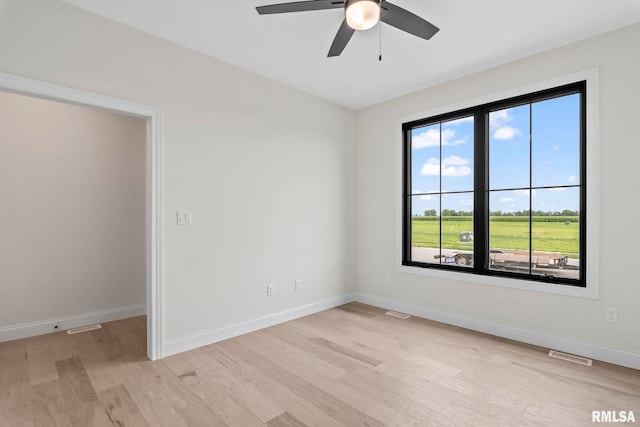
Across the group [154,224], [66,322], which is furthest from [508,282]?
[66,322]

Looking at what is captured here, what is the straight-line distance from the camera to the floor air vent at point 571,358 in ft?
8.73

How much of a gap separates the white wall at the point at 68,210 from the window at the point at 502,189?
3.52 m

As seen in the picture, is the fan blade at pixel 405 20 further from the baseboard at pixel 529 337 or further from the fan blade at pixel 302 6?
the baseboard at pixel 529 337

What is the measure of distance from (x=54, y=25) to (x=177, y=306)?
240cm

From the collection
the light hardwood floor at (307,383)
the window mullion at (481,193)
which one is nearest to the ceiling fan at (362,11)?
the window mullion at (481,193)

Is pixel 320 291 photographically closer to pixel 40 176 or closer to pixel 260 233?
pixel 260 233

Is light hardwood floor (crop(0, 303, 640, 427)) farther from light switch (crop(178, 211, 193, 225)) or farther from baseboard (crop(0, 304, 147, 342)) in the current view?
light switch (crop(178, 211, 193, 225))

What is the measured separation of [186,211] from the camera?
2.95 meters

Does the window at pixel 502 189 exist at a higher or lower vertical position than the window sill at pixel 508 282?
higher

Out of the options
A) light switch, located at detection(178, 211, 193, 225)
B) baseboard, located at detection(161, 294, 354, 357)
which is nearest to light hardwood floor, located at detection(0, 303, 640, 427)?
baseboard, located at detection(161, 294, 354, 357)

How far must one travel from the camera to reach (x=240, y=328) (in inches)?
131

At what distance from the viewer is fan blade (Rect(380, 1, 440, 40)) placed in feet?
6.32

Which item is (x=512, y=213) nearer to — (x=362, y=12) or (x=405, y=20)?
(x=405, y=20)

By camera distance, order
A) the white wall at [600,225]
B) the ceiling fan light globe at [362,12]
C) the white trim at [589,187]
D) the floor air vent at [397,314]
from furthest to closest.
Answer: the floor air vent at [397,314] < the white trim at [589,187] < the white wall at [600,225] < the ceiling fan light globe at [362,12]
